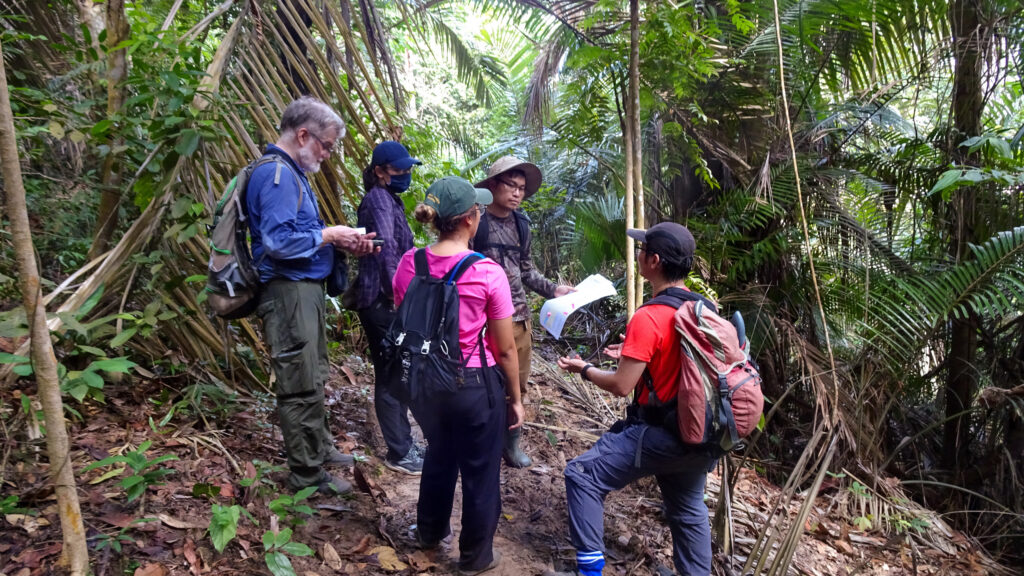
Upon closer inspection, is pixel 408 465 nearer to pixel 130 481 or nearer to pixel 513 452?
pixel 513 452

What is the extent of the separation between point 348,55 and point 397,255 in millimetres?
1859

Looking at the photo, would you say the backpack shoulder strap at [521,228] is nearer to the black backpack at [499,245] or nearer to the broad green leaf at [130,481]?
the black backpack at [499,245]

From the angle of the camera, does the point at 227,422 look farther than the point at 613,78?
No

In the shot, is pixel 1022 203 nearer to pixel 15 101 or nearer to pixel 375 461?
pixel 375 461

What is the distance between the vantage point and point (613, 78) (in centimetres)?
378

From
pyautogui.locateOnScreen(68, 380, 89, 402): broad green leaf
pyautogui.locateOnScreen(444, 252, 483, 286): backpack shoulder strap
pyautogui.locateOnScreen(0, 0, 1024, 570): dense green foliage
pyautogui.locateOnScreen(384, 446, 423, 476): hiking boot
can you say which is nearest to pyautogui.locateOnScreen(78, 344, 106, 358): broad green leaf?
pyautogui.locateOnScreen(68, 380, 89, 402): broad green leaf

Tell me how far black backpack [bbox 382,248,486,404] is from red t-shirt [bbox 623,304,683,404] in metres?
0.70

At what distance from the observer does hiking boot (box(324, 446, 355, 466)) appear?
11.0ft

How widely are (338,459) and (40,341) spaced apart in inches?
75.4

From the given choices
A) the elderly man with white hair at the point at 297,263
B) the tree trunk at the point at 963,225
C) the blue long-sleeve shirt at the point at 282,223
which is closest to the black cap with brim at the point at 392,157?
the elderly man with white hair at the point at 297,263

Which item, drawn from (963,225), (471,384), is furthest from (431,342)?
(963,225)

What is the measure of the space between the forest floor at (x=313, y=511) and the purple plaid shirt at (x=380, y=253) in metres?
0.93

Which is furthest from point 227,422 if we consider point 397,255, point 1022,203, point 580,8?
point 1022,203

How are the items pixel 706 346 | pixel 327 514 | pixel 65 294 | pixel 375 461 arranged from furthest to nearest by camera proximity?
1. pixel 375 461
2. pixel 65 294
3. pixel 327 514
4. pixel 706 346
